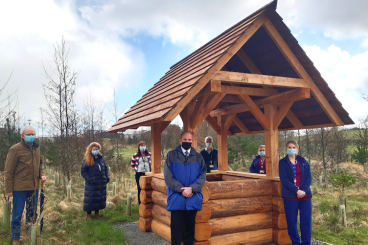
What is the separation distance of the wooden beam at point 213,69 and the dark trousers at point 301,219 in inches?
93.4

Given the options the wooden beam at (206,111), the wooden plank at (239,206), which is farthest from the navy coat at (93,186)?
the wooden plank at (239,206)

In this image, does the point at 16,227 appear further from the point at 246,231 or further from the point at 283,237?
the point at 283,237

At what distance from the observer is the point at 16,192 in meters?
4.93

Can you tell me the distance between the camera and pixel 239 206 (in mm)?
Answer: 5117

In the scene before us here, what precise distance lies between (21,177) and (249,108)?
4.28 meters

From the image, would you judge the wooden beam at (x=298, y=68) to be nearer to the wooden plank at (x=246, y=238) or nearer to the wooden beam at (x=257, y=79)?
the wooden beam at (x=257, y=79)

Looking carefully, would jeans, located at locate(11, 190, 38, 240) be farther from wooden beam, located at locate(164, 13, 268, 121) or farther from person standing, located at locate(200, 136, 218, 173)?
person standing, located at locate(200, 136, 218, 173)

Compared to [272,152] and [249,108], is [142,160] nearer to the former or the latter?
[249,108]

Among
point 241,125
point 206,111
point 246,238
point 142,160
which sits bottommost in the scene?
point 246,238

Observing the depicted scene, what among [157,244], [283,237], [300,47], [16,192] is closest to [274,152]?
[283,237]

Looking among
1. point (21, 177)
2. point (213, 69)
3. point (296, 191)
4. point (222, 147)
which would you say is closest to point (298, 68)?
point (213, 69)

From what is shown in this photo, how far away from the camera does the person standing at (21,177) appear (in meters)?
4.85

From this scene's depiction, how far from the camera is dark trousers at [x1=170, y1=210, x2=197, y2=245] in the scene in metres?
4.08

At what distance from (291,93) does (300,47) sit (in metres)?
0.87
